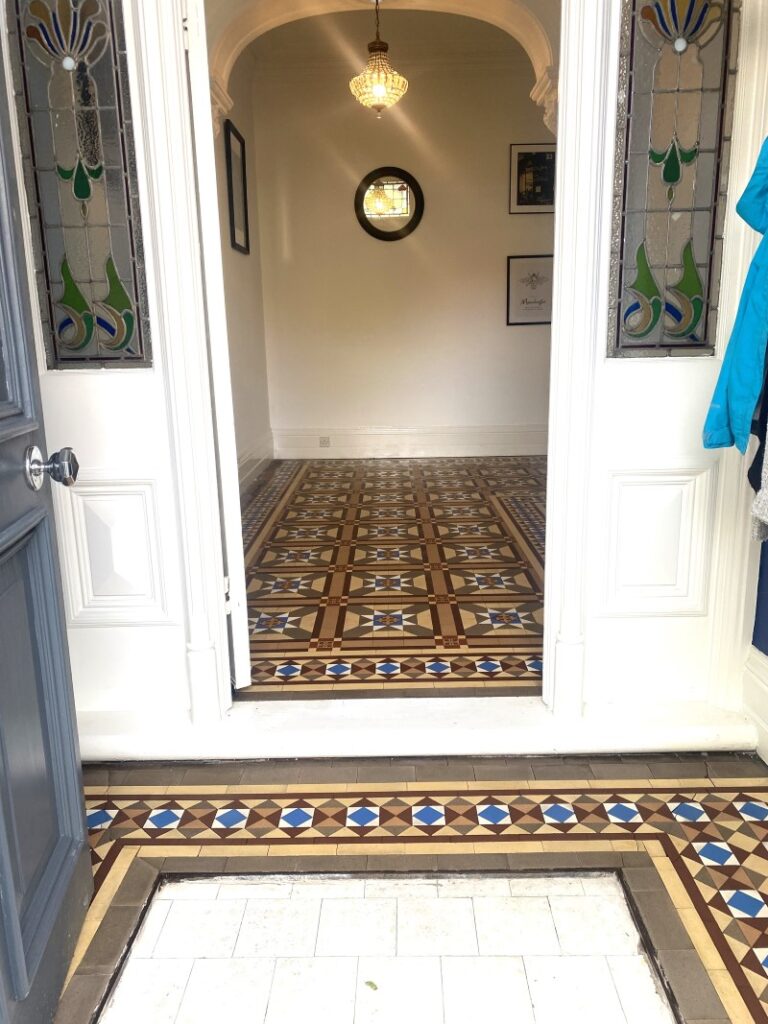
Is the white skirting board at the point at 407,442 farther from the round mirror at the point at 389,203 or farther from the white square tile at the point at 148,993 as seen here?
the white square tile at the point at 148,993

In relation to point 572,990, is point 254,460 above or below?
above

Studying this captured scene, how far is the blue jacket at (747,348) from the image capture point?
1.77m

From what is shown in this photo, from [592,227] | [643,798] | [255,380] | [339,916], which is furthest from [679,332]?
[255,380]

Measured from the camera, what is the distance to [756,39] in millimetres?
2057

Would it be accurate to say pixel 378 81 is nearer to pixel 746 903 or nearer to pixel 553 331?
pixel 553 331

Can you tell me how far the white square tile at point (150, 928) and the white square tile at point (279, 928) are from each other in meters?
0.19

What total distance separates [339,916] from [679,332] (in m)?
1.80

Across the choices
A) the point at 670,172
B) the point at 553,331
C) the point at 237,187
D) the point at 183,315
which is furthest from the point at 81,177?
the point at 237,187

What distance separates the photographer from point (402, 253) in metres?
6.81

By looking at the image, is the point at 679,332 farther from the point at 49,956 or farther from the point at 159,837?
the point at 49,956

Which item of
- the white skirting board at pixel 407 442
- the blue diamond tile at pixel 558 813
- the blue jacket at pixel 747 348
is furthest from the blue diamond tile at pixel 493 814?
the white skirting board at pixel 407 442

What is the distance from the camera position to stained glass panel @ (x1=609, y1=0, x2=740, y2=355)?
82.0 inches

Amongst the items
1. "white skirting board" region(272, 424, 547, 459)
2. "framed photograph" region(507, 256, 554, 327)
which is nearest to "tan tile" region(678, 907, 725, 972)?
"white skirting board" region(272, 424, 547, 459)

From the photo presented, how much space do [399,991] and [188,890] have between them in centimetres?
58
